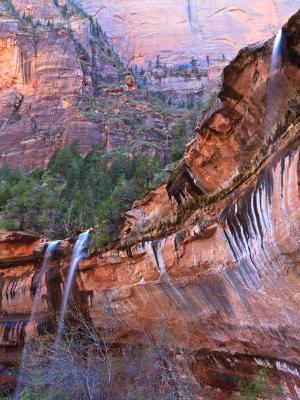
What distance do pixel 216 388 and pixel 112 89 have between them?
53.7 meters

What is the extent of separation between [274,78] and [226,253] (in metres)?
4.07

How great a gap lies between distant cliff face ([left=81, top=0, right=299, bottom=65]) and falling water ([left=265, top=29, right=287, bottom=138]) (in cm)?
8745

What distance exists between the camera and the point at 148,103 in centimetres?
6044

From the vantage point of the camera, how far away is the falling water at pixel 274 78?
911cm

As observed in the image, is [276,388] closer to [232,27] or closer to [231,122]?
[231,122]

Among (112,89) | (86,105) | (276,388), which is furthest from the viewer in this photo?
(112,89)

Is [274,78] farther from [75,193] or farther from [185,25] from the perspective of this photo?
[185,25]

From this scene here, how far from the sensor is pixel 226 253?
921 cm

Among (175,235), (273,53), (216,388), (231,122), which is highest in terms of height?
(273,53)

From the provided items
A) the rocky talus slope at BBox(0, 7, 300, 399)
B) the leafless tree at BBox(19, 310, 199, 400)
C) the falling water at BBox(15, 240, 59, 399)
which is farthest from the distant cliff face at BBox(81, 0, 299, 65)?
the leafless tree at BBox(19, 310, 199, 400)

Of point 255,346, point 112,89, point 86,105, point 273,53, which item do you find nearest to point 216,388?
point 255,346

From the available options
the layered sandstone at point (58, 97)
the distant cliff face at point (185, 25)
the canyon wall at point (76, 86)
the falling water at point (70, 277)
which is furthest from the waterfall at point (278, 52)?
the distant cliff face at point (185, 25)

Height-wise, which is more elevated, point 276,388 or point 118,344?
point 276,388

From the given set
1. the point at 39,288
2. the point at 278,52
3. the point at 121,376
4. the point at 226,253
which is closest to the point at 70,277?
the point at 39,288
